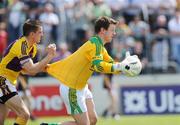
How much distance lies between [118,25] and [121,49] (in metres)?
0.78

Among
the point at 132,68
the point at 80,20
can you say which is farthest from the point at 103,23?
the point at 80,20

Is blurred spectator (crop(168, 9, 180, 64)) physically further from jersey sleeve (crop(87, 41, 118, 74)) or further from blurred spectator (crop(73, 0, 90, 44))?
jersey sleeve (crop(87, 41, 118, 74))

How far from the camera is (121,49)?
880 inches

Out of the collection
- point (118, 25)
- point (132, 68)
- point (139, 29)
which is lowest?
point (139, 29)

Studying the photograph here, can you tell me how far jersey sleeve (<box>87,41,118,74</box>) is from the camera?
11334 mm

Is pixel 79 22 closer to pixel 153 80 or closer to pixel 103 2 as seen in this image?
pixel 103 2

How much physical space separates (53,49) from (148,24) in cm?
1176

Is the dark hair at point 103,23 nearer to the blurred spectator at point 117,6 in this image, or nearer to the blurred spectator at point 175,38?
the blurred spectator at point 175,38

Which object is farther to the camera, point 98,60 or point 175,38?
point 175,38

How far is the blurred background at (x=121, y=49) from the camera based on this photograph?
22516mm

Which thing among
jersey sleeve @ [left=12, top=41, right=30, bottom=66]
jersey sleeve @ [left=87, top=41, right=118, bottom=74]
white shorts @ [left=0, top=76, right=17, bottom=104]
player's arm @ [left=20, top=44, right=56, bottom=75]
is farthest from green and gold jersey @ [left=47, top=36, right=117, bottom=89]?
white shorts @ [left=0, top=76, right=17, bottom=104]

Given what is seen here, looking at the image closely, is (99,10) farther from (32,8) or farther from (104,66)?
(104,66)

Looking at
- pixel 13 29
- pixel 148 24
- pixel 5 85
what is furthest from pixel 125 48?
pixel 5 85

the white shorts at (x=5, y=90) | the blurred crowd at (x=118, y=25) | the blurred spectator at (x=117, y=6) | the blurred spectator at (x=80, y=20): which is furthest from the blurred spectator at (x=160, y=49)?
the white shorts at (x=5, y=90)
